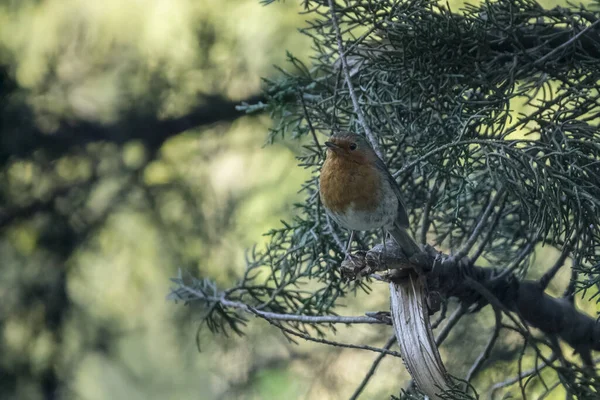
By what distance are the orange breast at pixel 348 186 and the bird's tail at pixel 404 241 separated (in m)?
0.12

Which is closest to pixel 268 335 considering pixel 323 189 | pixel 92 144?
pixel 92 144

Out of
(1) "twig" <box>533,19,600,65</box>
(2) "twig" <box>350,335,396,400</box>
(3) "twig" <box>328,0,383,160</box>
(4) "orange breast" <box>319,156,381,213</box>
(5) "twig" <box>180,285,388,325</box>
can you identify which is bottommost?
(2) "twig" <box>350,335,396,400</box>

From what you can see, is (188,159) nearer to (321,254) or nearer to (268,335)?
(268,335)

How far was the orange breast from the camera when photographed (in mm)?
2141

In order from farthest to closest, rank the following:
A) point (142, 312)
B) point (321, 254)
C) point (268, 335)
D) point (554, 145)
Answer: point (142, 312)
point (268, 335)
point (321, 254)
point (554, 145)

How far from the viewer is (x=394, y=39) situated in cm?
213

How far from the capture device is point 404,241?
1917 millimetres

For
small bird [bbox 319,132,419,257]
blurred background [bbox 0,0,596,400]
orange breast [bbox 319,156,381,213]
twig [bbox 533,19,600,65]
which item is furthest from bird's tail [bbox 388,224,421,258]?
blurred background [bbox 0,0,596,400]

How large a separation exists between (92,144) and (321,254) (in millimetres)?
1832

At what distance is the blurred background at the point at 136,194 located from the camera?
11.7 feet

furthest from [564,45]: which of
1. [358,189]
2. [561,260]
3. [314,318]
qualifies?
[314,318]

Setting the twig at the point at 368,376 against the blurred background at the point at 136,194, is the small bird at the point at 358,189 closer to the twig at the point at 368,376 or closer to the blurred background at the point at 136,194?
the twig at the point at 368,376

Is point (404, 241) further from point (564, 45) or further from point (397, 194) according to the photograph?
point (564, 45)

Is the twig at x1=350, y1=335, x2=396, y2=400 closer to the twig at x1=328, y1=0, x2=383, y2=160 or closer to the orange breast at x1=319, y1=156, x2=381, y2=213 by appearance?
the orange breast at x1=319, y1=156, x2=381, y2=213
